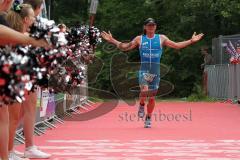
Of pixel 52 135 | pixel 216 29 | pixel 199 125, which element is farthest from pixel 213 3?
pixel 52 135

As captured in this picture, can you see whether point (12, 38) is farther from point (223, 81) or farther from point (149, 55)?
point (223, 81)

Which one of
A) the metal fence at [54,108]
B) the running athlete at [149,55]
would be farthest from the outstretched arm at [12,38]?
the running athlete at [149,55]

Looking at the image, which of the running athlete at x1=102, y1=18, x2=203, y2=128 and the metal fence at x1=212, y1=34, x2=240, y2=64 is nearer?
the running athlete at x1=102, y1=18, x2=203, y2=128

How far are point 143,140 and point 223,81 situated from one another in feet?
51.3

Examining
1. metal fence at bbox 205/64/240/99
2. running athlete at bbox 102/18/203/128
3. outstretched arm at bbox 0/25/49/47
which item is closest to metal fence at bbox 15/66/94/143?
running athlete at bbox 102/18/203/128

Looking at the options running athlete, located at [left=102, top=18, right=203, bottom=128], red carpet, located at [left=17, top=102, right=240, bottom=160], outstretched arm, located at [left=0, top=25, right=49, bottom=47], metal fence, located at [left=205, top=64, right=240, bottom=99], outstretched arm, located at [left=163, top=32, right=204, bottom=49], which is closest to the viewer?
outstretched arm, located at [left=0, top=25, right=49, bottom=47]

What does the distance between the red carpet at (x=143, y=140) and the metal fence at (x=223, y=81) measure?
7.73 meters

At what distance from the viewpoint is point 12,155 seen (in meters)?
8.37

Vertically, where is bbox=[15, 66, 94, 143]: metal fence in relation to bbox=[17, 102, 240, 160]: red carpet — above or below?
above

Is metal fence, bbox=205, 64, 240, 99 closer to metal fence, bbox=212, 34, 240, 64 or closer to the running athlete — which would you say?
metal fence, bbox=212, 34, 240, 64

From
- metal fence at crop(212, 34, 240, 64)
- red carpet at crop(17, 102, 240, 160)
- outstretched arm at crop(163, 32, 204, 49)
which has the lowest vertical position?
red carpet at crop(17, 102, 240, 160)

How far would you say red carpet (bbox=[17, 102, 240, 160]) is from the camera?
9.40m

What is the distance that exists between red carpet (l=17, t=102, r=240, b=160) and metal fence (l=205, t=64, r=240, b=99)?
25.3ft

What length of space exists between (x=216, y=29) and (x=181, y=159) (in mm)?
29905
